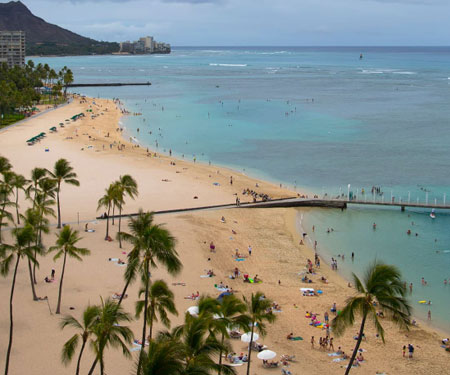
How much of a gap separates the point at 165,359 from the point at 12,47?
198147 millimetres

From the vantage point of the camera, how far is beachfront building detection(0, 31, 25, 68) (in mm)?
190000

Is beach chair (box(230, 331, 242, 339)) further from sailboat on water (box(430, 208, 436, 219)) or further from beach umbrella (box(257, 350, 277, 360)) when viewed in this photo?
sailboat on water (box(430, 208, 436, 219))

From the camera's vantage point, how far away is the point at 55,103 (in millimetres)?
115500

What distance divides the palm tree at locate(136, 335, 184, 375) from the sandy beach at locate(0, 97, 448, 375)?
9.27 m

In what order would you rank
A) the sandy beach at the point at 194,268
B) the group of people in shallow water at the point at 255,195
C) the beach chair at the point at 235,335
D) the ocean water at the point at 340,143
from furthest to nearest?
the group of people in shallow water at the point at 255,195 < the ocean water at the point at 340,143 < the beach chair at the point at 235,335 < the sandy beach at the point at 194,268

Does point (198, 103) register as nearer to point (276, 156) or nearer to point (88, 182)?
point (276, 156)

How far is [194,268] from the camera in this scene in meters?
33.8

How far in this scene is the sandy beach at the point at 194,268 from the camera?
2400cm

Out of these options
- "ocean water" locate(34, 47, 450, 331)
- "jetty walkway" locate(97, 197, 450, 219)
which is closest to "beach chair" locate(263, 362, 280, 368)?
"ocean water" locate(34, 47, 450, 331)

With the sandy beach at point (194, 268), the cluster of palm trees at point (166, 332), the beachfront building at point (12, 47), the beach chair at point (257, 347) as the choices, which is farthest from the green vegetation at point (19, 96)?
the cluster of palm trees at point (166, 332)

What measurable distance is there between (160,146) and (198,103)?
A: 47.7m

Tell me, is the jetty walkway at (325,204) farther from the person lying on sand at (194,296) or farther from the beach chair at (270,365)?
the beach chair at (270,365)

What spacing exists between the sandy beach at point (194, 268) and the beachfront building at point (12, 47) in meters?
139

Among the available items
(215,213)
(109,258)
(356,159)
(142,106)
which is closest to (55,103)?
(142,106)
